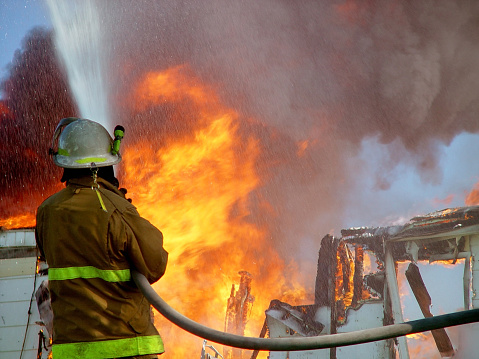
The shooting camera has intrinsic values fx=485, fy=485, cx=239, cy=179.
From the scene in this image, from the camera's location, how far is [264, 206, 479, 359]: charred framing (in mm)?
7227

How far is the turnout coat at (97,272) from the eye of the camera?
2258 mm

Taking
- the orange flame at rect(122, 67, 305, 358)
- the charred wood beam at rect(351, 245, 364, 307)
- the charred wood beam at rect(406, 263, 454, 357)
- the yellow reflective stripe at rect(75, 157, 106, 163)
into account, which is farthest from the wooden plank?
the orange flame at rect(122, 67, 305, 358)

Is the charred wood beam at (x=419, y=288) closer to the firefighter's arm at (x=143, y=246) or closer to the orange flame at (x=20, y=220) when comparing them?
the firefighter's arm at (x=143, y=246)

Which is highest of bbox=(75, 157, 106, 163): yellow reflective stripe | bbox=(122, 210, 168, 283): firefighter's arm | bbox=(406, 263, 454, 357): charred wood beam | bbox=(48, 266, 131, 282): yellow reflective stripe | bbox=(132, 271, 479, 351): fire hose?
bbox=(406, 263, 454, 357): charred wood beam

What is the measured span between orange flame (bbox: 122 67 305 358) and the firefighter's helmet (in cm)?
1111

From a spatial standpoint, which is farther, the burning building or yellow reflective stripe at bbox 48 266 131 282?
the burning building

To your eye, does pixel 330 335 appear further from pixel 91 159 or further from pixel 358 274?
pixel 358 274

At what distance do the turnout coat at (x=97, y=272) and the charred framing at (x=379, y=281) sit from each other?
6050 mm

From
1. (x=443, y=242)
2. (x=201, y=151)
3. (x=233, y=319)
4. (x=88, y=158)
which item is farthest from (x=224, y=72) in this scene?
(x=88, y=158)

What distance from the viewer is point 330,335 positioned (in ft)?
7.24

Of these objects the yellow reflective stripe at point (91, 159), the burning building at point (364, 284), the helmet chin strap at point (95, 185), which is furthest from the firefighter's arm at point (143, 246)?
the burning building at point (364, 284)

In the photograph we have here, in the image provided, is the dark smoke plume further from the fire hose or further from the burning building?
the fire hose

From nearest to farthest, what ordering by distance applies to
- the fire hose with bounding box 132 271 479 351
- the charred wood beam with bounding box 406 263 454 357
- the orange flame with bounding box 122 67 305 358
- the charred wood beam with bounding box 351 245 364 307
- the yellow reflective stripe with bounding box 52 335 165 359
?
the fire hose with bounding box 132 271 479 351, the yellow reflective stripe with bounding box 52 335 165 359, the charred wood beam with bounding box 406 263 454 357, the charred wood beam with bounding box 351 245 364 307, the orange flame with bounding box 122 67 305 358

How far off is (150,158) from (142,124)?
1.62 meters
